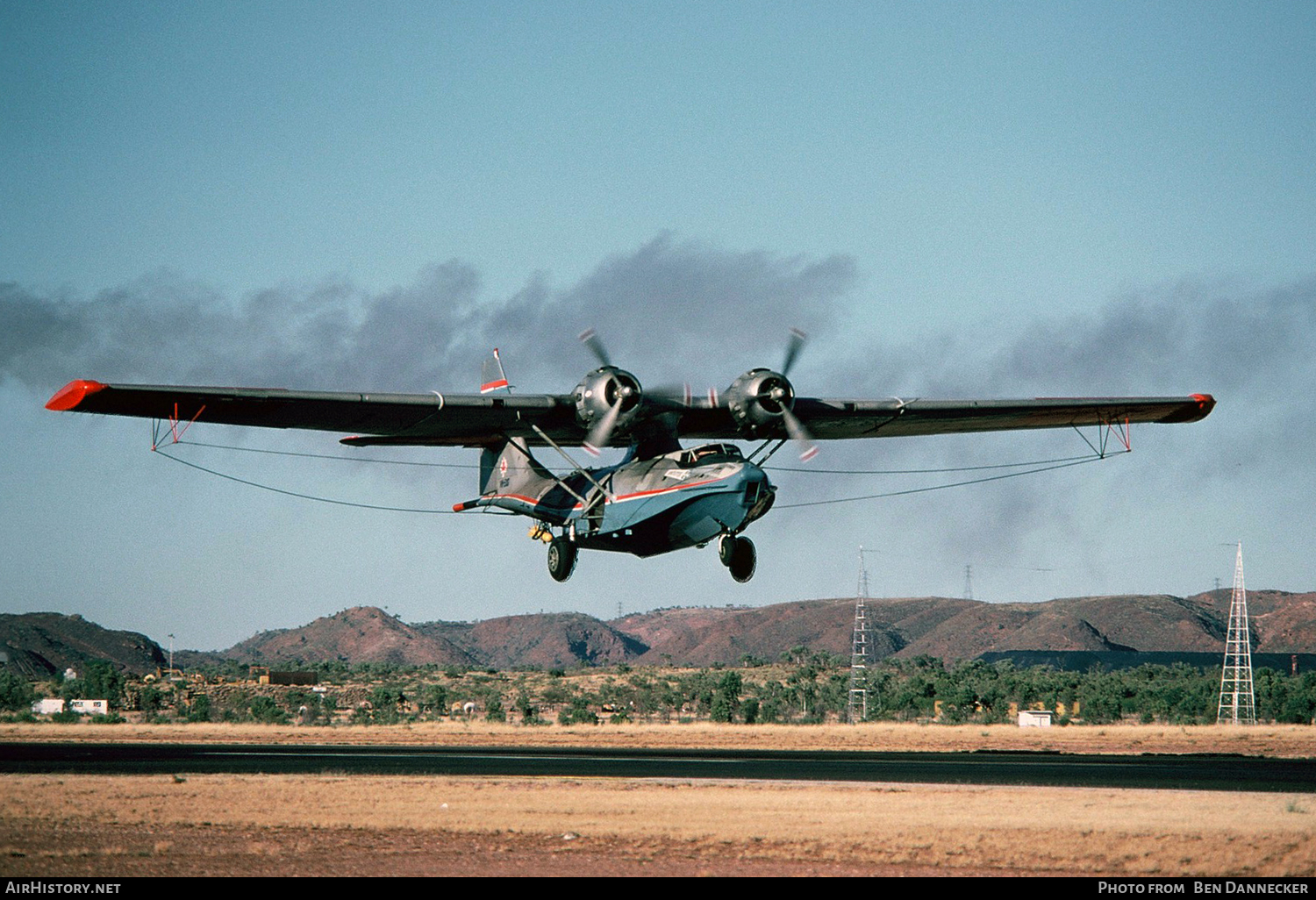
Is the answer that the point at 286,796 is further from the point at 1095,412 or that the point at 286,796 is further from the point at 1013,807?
the point at 1095,412

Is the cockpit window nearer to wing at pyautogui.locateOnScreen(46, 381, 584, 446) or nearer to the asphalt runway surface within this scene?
wing at pyautogui.locateOnScreen(46, 381, 584, 446)

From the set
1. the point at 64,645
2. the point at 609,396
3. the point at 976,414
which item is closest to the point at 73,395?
the point at 609,396

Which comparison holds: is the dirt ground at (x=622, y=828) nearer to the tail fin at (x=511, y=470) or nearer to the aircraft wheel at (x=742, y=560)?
the aircraft wheel at (x=742, y=560)

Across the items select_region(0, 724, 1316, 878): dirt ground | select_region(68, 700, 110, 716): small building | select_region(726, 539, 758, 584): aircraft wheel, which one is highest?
select_region(726, 539, 758, 584): aircraft wheel

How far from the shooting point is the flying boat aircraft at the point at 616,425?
109 feet

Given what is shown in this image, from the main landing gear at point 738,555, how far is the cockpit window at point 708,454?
2192mm

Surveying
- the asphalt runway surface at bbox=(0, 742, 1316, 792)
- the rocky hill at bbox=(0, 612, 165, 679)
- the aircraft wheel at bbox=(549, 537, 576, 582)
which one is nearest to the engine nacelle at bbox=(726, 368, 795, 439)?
the aircraft wheel at bbox=(549, 537, 576, 582)

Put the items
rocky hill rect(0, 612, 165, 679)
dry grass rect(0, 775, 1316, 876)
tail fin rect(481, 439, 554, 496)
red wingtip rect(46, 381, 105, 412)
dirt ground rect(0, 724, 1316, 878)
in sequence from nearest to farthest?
dirt ground rect(0, 724, 1316, 878), dry grass rect(0, 775, 1316, 876), red wingtip rect(46, 381, 105, 412), tail fin rect(481, 439, 554, 496), rocky hill rect(0, 612, 165, 679)

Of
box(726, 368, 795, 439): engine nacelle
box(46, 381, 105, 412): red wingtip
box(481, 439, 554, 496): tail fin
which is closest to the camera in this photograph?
box(46, 381, 105, 412): red wingtip

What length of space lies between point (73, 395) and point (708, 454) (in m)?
15.5

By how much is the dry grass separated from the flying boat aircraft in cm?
780

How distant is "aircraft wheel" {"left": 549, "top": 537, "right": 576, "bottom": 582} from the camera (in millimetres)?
38562

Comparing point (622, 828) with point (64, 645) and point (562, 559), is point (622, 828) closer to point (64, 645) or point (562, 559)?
point (562, 559)
